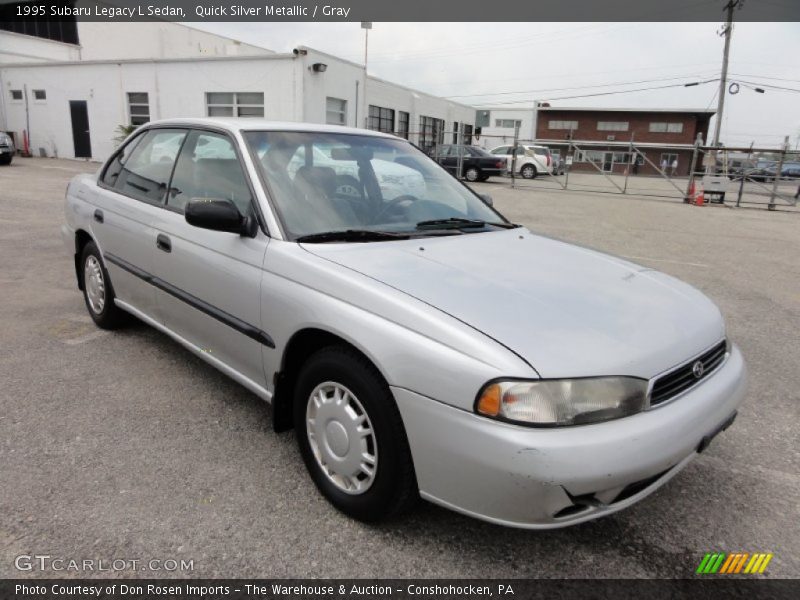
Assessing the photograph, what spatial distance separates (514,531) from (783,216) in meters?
16.9

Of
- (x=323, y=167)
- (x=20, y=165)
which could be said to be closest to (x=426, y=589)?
Answer: (x=323, y=167)

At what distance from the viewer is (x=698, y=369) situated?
7.45 ft

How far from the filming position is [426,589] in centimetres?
208

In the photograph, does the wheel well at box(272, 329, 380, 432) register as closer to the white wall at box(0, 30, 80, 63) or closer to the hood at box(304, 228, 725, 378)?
the hood at box(304, 228, 725, 378)

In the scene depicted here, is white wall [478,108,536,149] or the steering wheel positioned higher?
white wall [478,108,536,149]

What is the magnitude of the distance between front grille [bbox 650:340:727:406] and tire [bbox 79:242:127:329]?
366cm

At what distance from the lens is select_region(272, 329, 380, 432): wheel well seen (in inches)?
96.3

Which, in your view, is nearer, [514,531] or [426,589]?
[426,589]

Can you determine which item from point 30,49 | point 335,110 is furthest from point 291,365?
point 30,49

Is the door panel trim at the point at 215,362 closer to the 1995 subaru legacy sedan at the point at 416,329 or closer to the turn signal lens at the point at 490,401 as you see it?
the 1995 subaru legacy sedan at the point at 416,329

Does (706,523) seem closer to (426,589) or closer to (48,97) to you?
(426,589)

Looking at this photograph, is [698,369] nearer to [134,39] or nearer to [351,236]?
[351,236]

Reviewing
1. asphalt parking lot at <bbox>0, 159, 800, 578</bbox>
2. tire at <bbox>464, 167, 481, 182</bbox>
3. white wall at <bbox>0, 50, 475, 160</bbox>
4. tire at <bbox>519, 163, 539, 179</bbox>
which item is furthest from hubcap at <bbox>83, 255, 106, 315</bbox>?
A: tire at <bbox>519, 163, 539, 179</bbox>

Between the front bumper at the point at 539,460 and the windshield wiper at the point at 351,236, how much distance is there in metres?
0.90
